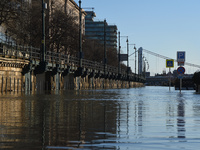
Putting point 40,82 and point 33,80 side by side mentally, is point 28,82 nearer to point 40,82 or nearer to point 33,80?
point 33,80

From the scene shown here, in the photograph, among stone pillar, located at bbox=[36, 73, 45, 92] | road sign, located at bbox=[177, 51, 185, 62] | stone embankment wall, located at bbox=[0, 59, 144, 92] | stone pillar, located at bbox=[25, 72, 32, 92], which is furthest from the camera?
stone pillar, located at bbox=[36, 73, 45, 92]

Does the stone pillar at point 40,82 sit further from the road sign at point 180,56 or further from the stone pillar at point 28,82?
the road sign at point 180,56

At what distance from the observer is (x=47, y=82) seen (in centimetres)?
5369

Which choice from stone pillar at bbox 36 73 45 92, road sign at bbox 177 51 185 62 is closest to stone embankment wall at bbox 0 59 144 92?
stone pillar at bbox 36 73 45 92

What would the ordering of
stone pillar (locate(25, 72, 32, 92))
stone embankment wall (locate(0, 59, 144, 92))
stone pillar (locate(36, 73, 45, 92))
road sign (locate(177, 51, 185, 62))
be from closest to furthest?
1. stone embankment wall (locate(0, 59, 144, 92))
2. stone pillar (locate(25, 72, 32, 92))
3. road sign (locate(177, 51, 185, 62))
4. stone pillar (locate(36, 73, 45, 92))

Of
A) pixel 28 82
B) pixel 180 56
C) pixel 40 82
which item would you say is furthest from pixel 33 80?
pixel 180 56

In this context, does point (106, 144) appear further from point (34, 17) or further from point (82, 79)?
point (82, 79)

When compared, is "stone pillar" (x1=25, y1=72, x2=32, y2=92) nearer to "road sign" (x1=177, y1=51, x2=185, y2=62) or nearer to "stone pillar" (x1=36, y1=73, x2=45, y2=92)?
"stone pillar" (x1=36, y1=73, x2=45, y2=92)

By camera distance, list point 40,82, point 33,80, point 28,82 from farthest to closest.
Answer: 1. point 40,82
2. point 33,80
3. point 28,82

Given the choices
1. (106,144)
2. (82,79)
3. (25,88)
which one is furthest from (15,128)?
(82,79)

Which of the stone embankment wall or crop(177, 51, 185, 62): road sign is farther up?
crop(177, 51, 185, 62): road sign

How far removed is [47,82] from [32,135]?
46.5 metres

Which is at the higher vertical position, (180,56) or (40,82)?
(180,56)

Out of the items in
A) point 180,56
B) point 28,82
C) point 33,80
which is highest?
point 180,56
